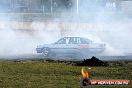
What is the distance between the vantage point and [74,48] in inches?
797

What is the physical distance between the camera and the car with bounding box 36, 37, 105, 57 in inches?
788

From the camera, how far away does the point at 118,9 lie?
1038 inches

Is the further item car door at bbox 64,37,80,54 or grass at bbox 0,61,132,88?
car door at bbox 64,37,80,54

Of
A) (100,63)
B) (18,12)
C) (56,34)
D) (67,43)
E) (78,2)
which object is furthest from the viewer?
(18,12)

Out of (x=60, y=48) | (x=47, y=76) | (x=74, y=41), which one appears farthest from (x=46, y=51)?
(x=47, y=76)

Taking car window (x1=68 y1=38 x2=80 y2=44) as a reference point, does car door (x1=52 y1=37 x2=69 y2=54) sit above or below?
below

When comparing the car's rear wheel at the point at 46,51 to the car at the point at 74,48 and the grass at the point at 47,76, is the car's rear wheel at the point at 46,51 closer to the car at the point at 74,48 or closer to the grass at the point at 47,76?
the car at the point at 74,48

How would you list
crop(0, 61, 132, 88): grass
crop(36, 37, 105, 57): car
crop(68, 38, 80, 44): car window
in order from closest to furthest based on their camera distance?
1. crop(0, 61, 132, 88): grass
2. crop(36, 37, 105, 57): car
3. crop(68, 38, 80, 44): car window

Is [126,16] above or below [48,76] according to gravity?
above

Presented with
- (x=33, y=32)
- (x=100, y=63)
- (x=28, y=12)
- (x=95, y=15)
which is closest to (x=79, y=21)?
(x=95, y=15)

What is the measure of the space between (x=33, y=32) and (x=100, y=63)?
1460cm

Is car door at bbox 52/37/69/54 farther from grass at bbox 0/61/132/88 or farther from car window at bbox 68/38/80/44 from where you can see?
grass at bbox 0/61/132/88

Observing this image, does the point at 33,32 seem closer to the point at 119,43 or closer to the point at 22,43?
the point at 22,43

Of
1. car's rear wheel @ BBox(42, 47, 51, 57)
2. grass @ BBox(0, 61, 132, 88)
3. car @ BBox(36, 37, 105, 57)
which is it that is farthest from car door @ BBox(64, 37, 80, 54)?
grass @ BBox(0, 61, 132, 88)
